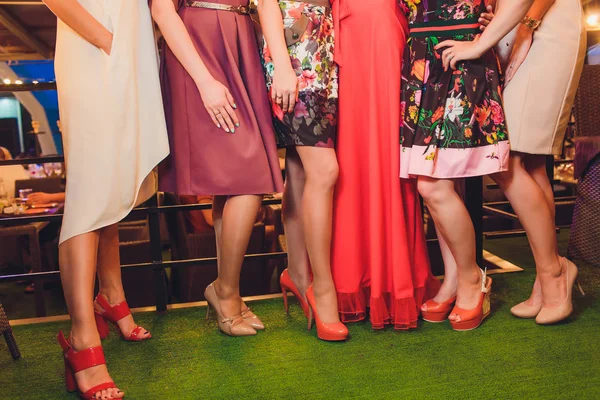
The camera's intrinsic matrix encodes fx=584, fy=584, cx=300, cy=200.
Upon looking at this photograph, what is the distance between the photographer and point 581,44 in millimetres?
1837

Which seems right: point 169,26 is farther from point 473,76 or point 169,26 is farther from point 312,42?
point 473,76

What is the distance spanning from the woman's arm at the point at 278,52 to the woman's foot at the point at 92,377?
0.88 meters

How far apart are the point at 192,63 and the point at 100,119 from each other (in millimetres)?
346

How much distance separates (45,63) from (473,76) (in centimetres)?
1287

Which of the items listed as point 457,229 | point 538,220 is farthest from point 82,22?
point 538,220

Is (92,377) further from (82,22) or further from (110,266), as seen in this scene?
(82,22)

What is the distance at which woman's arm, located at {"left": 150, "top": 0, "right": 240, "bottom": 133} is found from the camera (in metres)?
1.72

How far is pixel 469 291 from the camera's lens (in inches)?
75.5

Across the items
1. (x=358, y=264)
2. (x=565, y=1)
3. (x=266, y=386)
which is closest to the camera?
(x=266, y=386)

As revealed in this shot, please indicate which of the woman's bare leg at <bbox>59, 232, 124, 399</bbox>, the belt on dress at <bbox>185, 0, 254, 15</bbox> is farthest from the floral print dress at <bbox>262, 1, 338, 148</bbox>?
the woman's bare leg at <bbox>59, 232, 124, 399</bbox>

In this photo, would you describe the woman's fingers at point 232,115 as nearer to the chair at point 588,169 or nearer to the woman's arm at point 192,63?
the woman's arm at point 192,63

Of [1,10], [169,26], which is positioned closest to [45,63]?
[1,10]

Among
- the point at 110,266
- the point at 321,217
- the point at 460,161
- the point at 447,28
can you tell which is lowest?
the point at 110,266

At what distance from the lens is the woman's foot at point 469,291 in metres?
1.91
